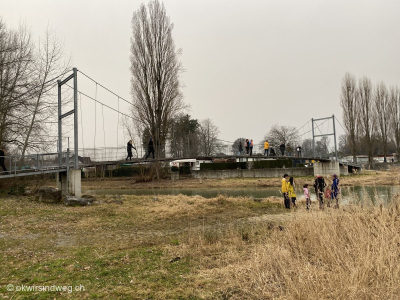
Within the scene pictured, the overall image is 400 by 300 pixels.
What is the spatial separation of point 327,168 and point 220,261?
2889 cm

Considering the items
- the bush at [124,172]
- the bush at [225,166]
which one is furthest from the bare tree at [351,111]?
the bush at [124,172]

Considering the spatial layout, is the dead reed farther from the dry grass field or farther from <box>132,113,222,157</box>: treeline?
<box>132,113,222,157</box>: treeline

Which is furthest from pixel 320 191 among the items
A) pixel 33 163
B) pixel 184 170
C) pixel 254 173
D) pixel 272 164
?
pixel 184 170

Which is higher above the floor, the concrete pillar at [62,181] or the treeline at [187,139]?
the treeline at [187,139]

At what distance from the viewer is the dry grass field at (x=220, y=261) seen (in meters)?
3.27

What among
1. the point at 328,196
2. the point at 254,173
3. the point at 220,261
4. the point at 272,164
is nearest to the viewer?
the point at 220,261

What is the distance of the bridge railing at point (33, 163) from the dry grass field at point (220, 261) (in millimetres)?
5752

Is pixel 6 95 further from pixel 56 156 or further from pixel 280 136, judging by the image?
pixel 280 136

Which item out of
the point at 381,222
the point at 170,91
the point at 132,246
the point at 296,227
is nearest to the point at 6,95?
the point at 132,246

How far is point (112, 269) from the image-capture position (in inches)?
187

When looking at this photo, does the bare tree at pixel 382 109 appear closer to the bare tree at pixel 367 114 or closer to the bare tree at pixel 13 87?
the bare tree at pixel 367 114

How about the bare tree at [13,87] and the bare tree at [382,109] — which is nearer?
the bare tree at [13,87]

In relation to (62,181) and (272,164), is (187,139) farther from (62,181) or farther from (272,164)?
(62,181)

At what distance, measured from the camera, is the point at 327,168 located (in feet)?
99.7
